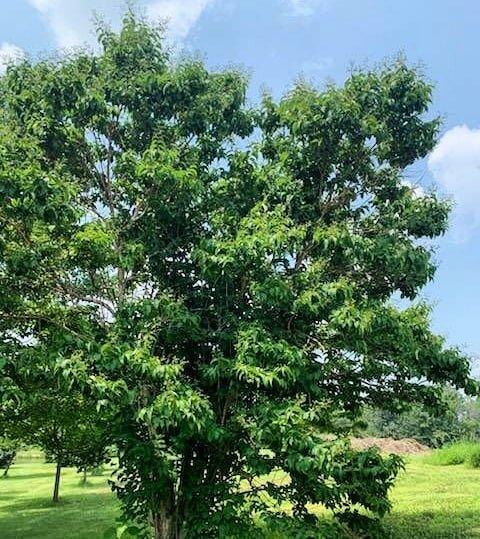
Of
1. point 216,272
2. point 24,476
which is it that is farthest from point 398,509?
point 24,476

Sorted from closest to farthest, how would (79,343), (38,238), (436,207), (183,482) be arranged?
(79,343) → (38,238) → (183,482) → (436,207)

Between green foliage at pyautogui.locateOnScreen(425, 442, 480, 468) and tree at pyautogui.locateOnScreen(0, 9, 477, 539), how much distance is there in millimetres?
12394

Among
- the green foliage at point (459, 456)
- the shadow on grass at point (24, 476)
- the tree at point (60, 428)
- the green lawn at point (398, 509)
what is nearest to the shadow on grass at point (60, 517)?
the green lawn at point (398, 509)

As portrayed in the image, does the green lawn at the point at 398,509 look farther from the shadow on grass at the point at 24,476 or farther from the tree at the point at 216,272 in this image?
the shadow on grass at the point at 24,476

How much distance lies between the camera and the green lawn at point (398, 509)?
9.38m

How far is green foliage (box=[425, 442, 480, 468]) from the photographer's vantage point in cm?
1833

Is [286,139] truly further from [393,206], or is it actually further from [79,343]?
[79,343]

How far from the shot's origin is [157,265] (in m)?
7.84

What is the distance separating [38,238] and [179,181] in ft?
5.84

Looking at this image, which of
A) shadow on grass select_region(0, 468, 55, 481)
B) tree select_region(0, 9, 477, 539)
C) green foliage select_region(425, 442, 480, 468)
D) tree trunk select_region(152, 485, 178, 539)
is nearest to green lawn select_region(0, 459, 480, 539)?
green foliage select_region(425, 442, 480, 468)

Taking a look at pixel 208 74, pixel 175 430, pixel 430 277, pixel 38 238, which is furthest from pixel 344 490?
pixel 208 74

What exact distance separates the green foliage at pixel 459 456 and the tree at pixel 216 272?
1239 centimetres

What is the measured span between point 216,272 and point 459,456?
16882 mm

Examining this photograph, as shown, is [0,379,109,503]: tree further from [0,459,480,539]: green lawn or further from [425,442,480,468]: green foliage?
[425,442,480,468]: green foliage
